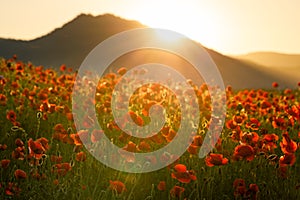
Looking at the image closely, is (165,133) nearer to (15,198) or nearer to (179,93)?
(15,198)

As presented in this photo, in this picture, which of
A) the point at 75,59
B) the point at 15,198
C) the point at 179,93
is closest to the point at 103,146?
the point at 15,198

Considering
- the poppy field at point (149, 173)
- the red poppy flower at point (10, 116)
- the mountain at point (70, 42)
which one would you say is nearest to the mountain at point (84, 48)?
the mountain at point (70, 42)

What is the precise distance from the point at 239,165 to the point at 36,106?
2.46 meters

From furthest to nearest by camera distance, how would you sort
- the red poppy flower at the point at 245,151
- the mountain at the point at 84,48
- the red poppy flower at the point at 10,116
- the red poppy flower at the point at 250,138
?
the mountain at the point at 84,48
the red poppy flower at the point at 10,116
the red poppy flower at the point at 250,138
the red poppy flower at the point at 245,151

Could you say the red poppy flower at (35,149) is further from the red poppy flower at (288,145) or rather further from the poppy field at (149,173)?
the red poppy flower at (288,145)

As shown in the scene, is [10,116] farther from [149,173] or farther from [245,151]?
[245,151]

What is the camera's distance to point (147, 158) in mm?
3396

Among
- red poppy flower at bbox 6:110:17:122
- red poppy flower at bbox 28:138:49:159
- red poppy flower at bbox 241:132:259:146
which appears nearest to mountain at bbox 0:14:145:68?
red poppy flower at bbox 6:110:17:122

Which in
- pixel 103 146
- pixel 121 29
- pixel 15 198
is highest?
pixel 121 29

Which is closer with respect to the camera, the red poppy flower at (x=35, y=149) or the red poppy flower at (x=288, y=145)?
the red poppy flower at (x=35, y=149)

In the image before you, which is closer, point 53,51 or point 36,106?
point 36,106

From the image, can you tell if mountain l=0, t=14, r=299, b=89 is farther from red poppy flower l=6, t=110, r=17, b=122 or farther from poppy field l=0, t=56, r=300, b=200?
poppy field l=0, t=56, r=300, b=200

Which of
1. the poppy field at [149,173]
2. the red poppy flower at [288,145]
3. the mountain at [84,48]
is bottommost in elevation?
the poppy field at [149,173]

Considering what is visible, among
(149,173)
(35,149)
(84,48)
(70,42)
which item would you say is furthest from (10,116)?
(70,42)
